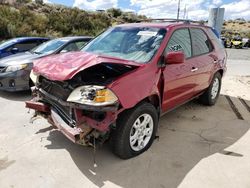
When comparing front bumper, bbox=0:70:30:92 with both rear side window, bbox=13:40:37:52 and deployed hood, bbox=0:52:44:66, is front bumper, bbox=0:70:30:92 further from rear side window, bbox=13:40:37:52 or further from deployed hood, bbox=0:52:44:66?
rear side window, bbox=13:40:37:52

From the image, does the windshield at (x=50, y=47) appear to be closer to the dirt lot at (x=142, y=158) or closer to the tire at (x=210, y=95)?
the dirt lot at (x=142, y=158)

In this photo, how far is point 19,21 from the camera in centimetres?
1912

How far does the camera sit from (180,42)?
425 centimetres

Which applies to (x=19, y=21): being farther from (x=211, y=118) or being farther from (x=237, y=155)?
(x=237, y=155)

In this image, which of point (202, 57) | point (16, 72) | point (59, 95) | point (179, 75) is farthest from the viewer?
point (16, 72)

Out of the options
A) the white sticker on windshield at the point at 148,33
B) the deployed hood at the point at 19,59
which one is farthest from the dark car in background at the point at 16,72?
the white sticker on windshield at the point at 148,33

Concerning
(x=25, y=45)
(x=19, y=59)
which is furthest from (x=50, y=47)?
(x=25, y=45)

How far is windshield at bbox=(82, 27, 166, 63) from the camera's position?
3721 mm

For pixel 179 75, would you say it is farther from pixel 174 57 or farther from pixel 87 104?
pixel 87 104

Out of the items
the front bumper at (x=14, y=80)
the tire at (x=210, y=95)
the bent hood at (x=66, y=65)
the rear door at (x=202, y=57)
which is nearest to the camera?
the bent hood at (x=66, y=65)

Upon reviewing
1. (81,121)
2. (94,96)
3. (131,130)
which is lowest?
(131,130)

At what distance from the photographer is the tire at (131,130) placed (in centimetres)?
320

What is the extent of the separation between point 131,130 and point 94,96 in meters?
0.74

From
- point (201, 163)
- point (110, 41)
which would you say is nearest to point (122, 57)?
point (110, 41)
